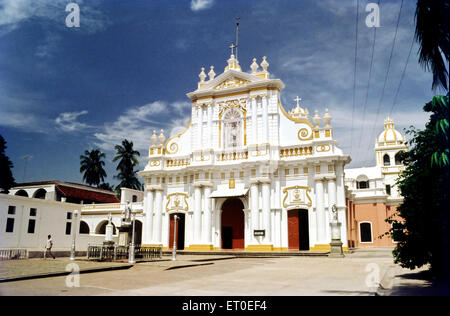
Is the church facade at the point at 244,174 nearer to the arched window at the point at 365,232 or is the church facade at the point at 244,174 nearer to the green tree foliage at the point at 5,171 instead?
the green tree foliage at the point at 5,171

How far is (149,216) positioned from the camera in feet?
103

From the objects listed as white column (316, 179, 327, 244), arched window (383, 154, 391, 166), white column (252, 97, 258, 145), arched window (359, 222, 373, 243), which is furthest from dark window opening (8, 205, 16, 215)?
arched window (383, 154, 391, 166)

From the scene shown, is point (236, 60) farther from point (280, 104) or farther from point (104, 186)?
point (104, 186)

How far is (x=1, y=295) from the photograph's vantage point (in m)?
7.48

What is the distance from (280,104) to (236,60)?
5.71m

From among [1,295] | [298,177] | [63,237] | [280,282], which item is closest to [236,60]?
[298,177]

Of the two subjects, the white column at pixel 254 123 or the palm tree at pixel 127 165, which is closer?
the white column at pixel 254 123

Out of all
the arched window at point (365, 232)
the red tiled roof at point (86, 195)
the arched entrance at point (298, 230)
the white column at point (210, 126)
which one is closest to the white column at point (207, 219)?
the white column at point (210, 126)

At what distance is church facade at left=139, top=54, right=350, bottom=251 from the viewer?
26844mm

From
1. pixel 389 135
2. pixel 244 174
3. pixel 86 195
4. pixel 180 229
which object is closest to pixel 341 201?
pixel 244 174

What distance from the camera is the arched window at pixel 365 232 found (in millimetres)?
40022

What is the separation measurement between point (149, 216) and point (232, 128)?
33.0 ft

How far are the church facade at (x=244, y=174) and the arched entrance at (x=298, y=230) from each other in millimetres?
71
